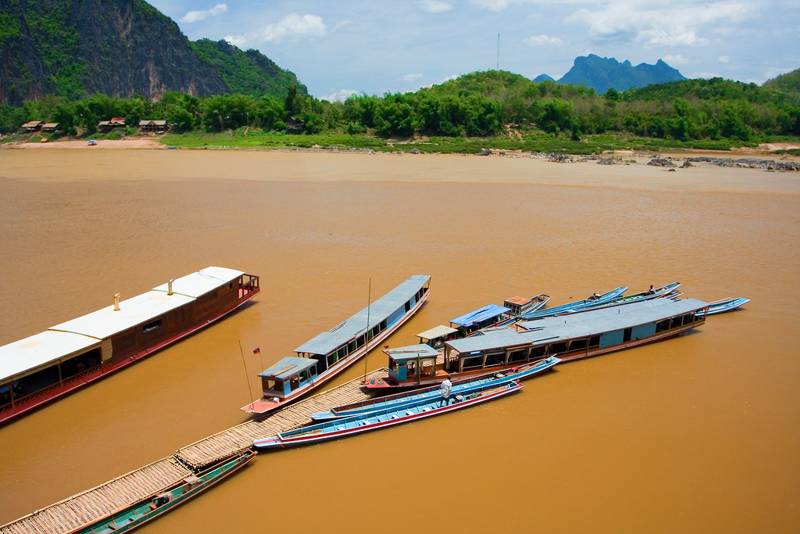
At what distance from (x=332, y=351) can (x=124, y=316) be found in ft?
18.3

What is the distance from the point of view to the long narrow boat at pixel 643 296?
17984 millimetres

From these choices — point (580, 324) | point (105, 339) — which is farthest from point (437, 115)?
point (105, 339)

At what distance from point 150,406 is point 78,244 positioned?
15541mm

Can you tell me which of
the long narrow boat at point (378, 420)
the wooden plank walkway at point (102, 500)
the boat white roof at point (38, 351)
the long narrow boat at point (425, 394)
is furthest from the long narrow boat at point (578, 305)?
the boat white roof at point (38, 351)

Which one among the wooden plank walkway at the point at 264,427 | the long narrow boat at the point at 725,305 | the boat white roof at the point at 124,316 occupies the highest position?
the boat white roof at the point at 124,316

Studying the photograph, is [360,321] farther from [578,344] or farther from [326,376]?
[578,344]

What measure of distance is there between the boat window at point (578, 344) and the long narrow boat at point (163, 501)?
A: 885 cm

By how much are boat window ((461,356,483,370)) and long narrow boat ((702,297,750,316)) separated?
909 centimetres

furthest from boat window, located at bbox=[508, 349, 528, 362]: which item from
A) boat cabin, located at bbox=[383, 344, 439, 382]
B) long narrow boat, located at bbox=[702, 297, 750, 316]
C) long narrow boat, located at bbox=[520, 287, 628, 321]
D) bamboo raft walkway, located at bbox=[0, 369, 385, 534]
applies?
long narrow boat, located at bbox=[702, 297, 750, 316]

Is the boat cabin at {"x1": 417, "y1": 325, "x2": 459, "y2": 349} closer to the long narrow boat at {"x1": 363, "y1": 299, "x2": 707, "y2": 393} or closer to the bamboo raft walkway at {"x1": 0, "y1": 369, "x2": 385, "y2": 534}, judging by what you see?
the long narrow boat at {"x1": 363, "y1": 299, "x2": 707, "y2": 393}

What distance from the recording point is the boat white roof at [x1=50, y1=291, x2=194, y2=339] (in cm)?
1410

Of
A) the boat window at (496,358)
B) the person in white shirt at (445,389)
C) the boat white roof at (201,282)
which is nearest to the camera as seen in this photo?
the person in white shirt at (445,389)

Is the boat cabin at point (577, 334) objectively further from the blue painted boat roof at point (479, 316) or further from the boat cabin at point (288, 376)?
the boat cabin at point (288, 376)

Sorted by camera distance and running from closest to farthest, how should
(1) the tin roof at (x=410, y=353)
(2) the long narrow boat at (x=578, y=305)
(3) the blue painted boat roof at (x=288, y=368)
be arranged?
1. (3) the blue painted boat roof at (x=288, y=368)
2. (1) the tin roof at (x=410, y=353)
3. (2) the long narrow boat at (x=578, y=305)
